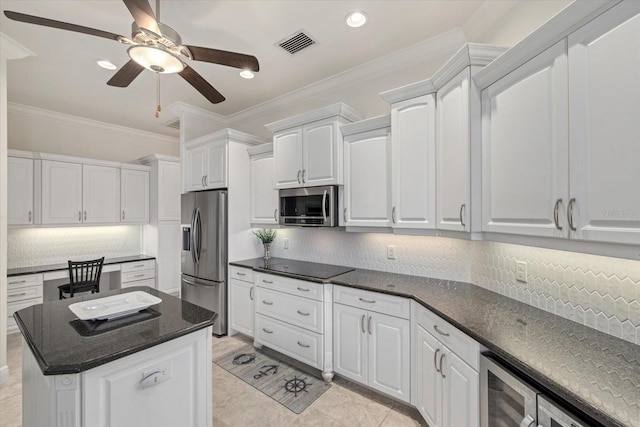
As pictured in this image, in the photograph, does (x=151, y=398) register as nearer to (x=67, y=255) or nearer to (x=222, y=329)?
(x=222, y=329)

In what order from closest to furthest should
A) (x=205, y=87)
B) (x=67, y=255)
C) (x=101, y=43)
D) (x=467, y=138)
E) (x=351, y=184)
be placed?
1. (x=467, y=138)
2. (x=205, y=87)
3. (x=101, y=43)
4. (x=351, y=184)
5. (x=67, y=255)

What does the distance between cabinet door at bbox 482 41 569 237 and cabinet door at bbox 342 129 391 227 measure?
0.87 m

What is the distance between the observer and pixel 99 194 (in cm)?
443

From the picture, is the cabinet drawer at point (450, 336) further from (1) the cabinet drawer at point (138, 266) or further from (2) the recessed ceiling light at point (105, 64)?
(1) the cabinet drawer at point (138, 266)

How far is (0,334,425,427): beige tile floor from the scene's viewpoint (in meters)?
2.04

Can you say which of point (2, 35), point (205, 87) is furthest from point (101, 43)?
point (205, 87)

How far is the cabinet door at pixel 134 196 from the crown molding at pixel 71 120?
2.81 feet

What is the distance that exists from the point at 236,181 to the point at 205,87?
149 cm

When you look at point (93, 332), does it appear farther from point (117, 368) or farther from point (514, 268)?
point (514, 268)

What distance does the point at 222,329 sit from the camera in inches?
134

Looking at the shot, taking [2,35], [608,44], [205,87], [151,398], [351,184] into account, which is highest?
Answer: [2,35]

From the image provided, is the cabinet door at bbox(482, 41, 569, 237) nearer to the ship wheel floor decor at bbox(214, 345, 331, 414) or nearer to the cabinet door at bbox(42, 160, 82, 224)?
the ship wheel floor decor at bbox(214, 345, 331, 414)

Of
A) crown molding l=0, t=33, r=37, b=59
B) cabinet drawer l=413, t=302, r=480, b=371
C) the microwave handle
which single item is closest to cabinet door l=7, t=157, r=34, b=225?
crown molding l=0, t=33, r=37, b=59

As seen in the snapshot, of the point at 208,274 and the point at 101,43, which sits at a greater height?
the point at 101,43
